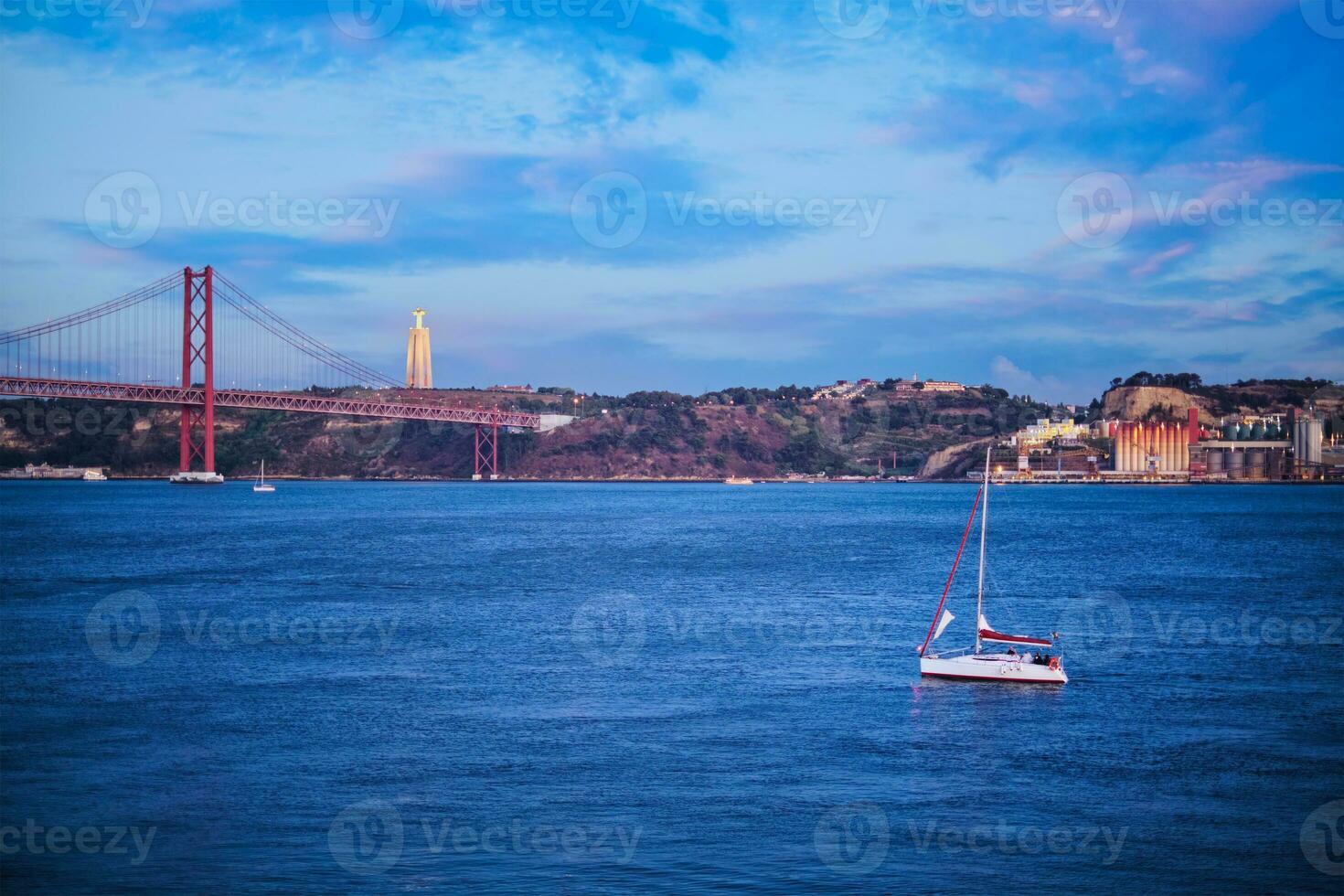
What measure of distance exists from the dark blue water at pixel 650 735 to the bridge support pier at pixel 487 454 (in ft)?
350

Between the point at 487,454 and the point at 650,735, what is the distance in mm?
154009

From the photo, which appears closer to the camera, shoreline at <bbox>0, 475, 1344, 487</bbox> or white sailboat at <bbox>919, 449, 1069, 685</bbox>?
white sailboat at <bbox>919, 449, 1069, 685</bbox>

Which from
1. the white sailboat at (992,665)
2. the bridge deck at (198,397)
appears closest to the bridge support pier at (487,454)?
the bridge deck at (198,397)

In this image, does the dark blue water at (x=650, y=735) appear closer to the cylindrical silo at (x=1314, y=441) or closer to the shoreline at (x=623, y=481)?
the shoreline at (x=623, y=481)

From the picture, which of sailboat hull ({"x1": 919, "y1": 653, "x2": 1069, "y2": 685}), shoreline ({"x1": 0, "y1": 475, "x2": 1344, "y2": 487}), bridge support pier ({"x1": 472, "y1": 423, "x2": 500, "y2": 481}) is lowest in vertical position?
sailboat hull ({"x1": 919, "y1": 653, "x2": 1069, "y2": 685})

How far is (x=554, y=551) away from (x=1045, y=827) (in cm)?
4043

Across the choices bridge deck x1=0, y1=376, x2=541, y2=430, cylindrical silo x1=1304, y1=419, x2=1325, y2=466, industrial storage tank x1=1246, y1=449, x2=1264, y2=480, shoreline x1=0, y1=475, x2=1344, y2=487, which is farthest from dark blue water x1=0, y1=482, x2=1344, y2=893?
industrial storage tank x1=1246, y1=449, x2=1264, y2=480

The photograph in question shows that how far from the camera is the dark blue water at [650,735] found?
45.9 feet

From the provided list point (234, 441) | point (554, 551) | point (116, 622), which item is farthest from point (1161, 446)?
point (116, 622)

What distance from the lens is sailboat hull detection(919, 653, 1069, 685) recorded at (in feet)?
76.9

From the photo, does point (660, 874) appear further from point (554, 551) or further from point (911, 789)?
point (554, 551)

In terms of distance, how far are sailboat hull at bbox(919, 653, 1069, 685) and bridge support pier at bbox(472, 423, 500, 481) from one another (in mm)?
123113

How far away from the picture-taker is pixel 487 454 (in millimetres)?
171000

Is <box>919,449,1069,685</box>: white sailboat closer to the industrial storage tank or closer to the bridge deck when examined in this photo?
the bridge deck
